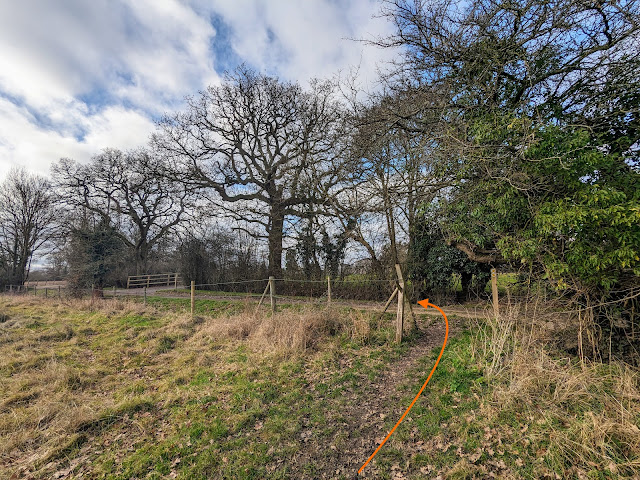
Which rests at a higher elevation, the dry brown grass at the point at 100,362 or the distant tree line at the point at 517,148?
the distant tree line at the point at 517,148

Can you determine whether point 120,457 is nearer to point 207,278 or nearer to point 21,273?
point 207,278

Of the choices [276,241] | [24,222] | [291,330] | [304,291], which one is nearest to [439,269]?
[291,330]

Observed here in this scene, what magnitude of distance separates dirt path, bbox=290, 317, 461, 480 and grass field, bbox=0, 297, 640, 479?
0.02 m

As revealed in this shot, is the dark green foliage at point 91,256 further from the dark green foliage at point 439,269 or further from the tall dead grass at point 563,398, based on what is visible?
the tall dead grass at point 563,398

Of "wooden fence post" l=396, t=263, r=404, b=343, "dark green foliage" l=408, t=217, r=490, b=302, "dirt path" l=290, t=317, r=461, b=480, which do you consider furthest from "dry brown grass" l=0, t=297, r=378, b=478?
"dark green foliage" l=408, t=217, r=490, b=302

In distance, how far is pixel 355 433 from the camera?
144 inches

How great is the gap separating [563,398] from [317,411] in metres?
3.06

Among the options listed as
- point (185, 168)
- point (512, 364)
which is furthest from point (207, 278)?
point (512, 364)

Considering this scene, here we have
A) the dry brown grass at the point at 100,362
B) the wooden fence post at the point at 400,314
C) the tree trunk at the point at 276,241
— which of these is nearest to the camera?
the dry brown grass at the point at 100,362

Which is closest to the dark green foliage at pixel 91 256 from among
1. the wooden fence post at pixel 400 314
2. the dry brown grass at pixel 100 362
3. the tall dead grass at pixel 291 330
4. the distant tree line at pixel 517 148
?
the dry brown grass at pixel 100 362

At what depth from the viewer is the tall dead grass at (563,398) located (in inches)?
111

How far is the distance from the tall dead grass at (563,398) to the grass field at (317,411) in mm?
17

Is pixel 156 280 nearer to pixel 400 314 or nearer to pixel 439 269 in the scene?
pixel 439 269

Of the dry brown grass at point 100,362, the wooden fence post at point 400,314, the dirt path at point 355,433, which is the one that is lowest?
the dirt path at point 355,433
